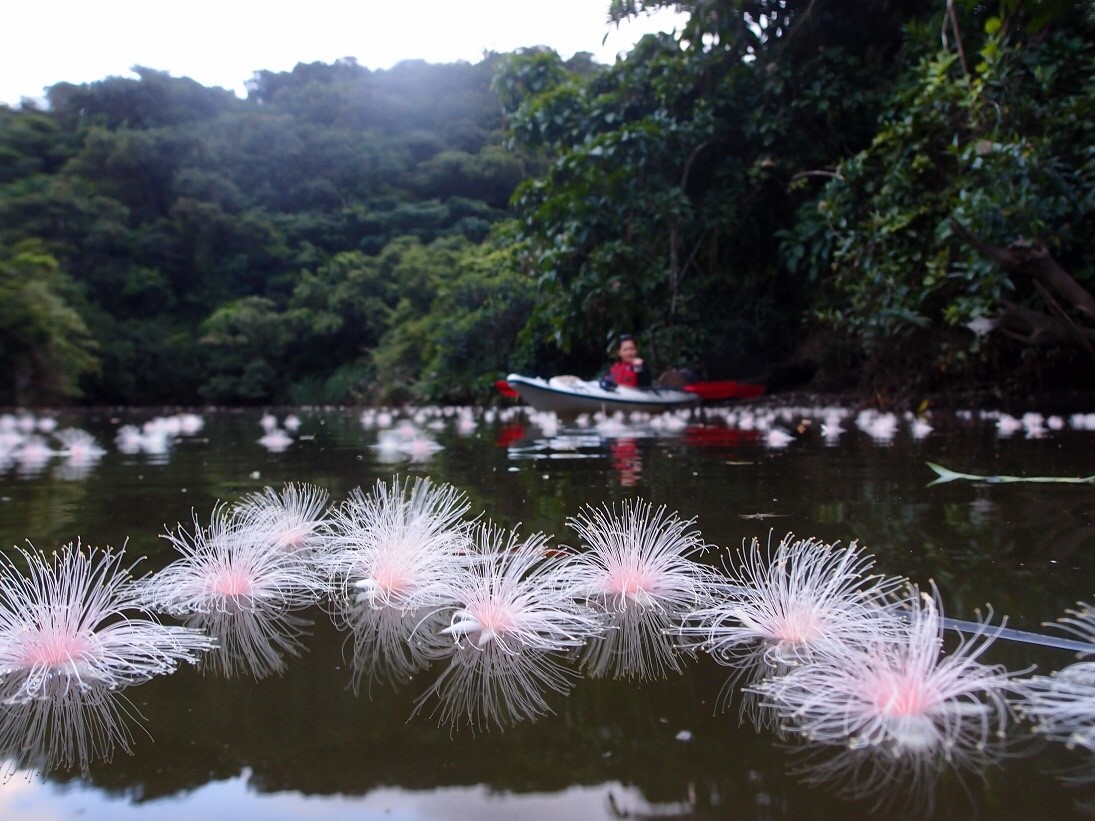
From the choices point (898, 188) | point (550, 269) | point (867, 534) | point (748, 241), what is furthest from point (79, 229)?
point (867, 534)

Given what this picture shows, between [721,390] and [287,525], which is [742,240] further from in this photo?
[287,525]

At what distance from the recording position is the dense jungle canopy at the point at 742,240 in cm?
578

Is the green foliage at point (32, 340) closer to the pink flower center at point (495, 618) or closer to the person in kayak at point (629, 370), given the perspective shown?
the person in kayak at point (629, 370)

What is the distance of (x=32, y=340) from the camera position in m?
14.1

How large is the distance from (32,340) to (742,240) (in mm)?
12005

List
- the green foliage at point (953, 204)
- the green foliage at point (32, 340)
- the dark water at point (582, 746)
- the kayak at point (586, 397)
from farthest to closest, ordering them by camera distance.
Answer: the green foliage at point (32, 340)
the kayak at point (586, 397)
the green foliage at point (953, 204)
the dark water at point (582, 746)

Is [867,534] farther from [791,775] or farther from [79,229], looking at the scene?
[79,229]

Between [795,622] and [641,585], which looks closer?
[795,622]

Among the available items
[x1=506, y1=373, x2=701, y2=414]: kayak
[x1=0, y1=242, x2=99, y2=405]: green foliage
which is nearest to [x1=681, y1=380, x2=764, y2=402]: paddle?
[x1=506, y1=373, x2=701, y2=414]: kayak

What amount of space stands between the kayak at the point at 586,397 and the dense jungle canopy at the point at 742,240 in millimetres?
1217

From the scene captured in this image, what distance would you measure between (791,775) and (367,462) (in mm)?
3287

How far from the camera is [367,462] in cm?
382

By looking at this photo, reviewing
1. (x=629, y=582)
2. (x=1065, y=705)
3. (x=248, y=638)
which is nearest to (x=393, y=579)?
(x=248, y=638)

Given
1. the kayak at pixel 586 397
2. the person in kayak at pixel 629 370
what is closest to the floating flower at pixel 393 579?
the kayak at pixel 586 397
